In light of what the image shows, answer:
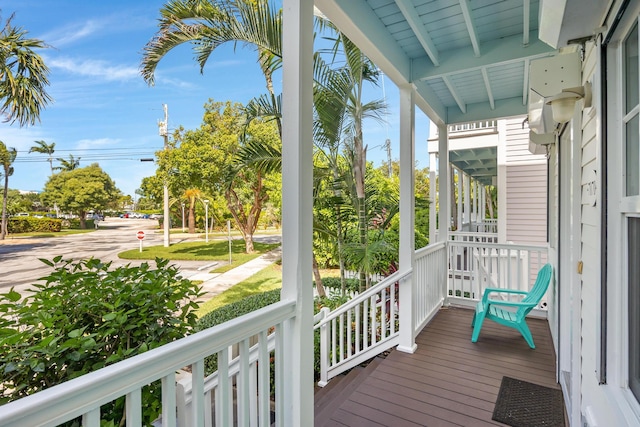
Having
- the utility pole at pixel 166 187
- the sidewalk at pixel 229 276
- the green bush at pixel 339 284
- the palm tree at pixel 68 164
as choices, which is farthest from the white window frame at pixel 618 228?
the green bush at pixel 339 284

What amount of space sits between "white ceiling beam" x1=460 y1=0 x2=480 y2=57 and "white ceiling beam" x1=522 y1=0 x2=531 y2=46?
0.32m

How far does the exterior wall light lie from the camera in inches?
60.4

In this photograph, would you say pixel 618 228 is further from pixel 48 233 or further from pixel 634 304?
pixel 48 233

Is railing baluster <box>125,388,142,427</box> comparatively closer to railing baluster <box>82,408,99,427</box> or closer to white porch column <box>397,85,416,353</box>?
railing baluster <box>82,408,99,427</box>

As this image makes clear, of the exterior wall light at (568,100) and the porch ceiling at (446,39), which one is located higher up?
the porch ceiling at (446,39)

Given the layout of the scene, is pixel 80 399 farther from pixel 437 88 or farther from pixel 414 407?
pixel 437 88

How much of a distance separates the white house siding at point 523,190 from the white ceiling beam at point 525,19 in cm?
415

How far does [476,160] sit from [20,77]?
9.94 metres

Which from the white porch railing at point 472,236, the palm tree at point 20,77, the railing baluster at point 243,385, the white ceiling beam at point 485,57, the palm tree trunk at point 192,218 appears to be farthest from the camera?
the white porch railing at point 472,236

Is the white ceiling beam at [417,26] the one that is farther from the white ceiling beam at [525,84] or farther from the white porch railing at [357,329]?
the white porch railing at [357,329]

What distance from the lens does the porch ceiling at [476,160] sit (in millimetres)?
8078

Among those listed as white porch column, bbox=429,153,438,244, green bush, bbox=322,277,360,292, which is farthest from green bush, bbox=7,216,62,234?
white porch column, bbox=429,153,438,244

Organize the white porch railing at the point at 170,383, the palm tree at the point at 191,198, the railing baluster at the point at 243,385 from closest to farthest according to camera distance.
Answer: the white porch railing at the point at 170,383, the railing baluster at the point at 243,385, the palm tree at the point at 191,198

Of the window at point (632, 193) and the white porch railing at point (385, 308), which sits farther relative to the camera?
the white porch railing at point (385, 308)
